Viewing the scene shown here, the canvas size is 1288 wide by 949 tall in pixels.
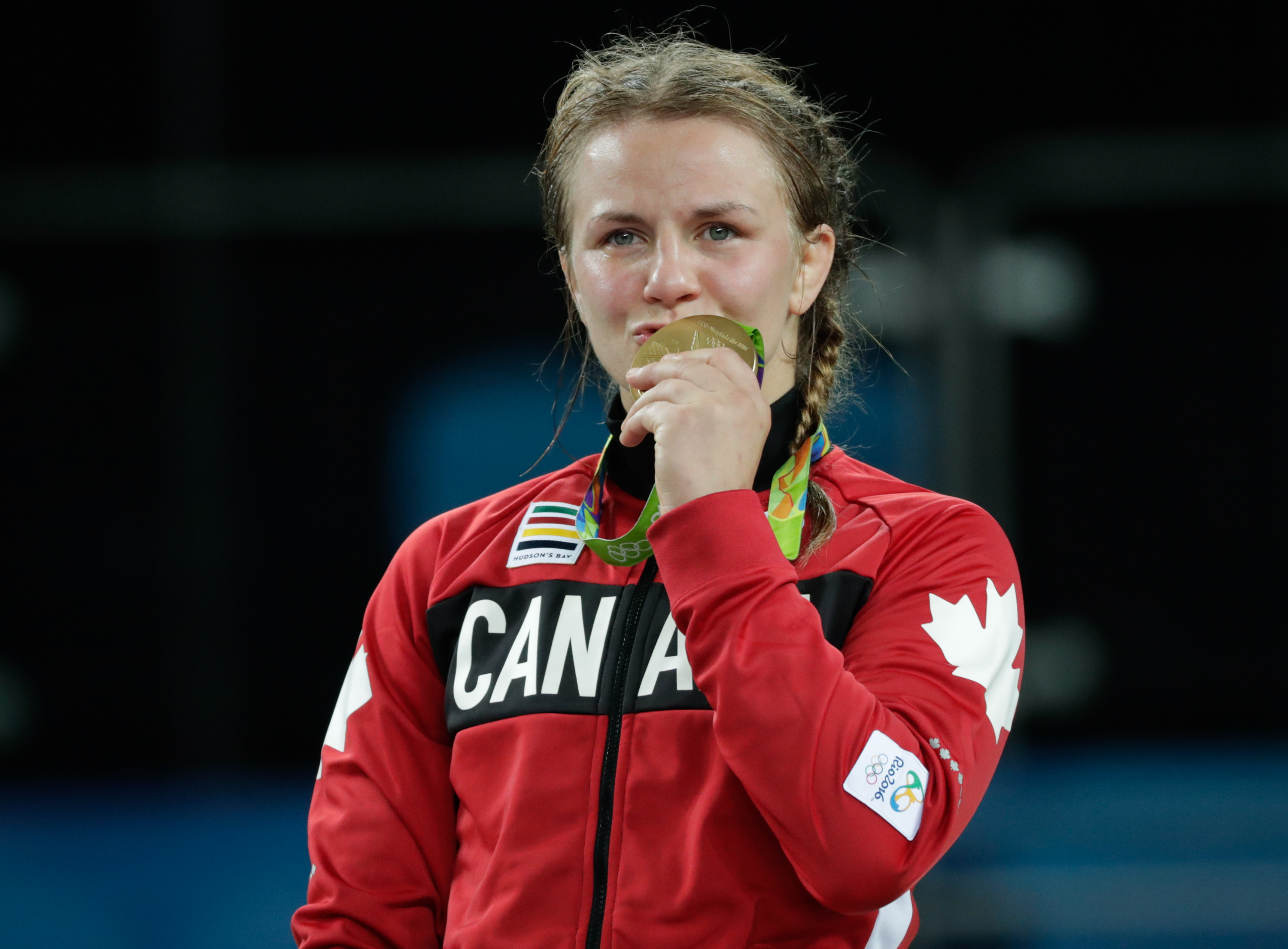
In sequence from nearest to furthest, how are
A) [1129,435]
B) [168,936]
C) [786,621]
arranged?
1. [786,621]
2. [168,936]
3. [1129,435]

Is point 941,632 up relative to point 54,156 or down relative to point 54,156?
down

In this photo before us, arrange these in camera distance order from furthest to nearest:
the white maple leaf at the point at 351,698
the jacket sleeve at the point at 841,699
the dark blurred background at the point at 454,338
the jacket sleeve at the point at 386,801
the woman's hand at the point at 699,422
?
the dark blurred background at the point at 454,338 < the white maple leaf at the point at 351,698 < the jacket sleeve at the point at 386,801 < the woman's hand at the point at 699,422 < the jacket sleeve at the point at 841,699

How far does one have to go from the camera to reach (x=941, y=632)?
4.17ft

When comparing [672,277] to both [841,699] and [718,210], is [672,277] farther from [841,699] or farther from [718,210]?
[841,699]

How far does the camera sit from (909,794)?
1.15 m

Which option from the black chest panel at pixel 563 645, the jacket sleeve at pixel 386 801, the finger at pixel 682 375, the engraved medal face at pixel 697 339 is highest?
the engraved medal face at pixel 697 339

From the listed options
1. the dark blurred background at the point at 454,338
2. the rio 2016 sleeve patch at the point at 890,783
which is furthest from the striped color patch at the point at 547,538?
the dark blurred background at the point at 454,338

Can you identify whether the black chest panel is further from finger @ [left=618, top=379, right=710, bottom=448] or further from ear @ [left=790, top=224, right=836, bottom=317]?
ear @ [left=790, top=224, right=836, bottom=317]

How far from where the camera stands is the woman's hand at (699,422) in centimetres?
123

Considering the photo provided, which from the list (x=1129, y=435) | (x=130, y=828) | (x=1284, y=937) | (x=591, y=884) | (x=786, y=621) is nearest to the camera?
(x=786, y=621)

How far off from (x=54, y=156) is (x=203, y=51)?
666 mm

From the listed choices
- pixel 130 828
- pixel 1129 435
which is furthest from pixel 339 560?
pixel 1129 435

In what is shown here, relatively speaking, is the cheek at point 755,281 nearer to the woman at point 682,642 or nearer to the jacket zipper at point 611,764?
the woman at point 682,642

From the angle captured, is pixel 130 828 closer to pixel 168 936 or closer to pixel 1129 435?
pixel 168 936
